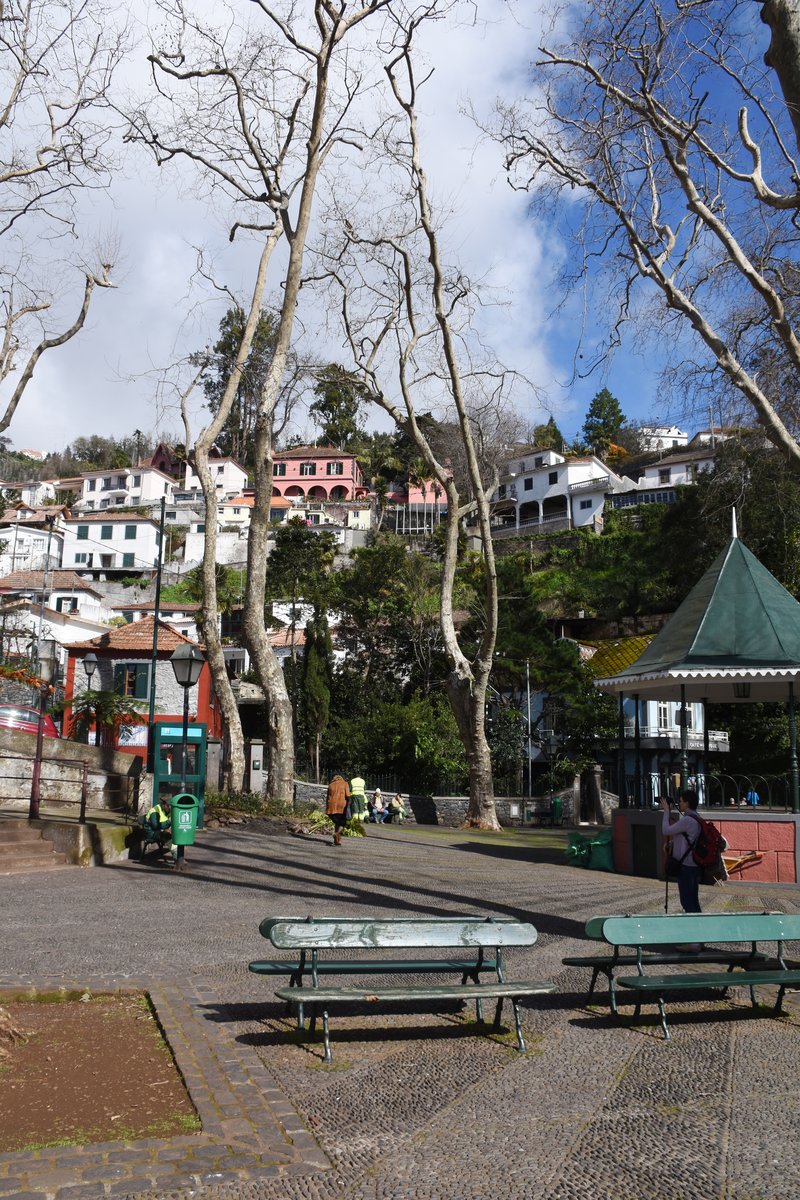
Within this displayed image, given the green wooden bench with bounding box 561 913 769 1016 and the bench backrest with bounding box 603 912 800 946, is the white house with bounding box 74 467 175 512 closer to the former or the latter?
the green wooden bench with bounding box 561 913 769 1016

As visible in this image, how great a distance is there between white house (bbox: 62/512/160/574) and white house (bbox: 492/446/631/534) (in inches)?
1060

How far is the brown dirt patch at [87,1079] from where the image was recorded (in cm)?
468

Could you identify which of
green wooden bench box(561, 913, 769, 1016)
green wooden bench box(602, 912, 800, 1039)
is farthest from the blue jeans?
green wooden bench box(602, 912, 800, 1039)

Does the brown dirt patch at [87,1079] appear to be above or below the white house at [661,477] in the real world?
below

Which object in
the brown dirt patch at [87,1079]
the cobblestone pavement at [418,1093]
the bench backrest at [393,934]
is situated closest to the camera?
the cobblestone pavement at [418,1093]

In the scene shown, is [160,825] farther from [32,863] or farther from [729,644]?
[729,644]

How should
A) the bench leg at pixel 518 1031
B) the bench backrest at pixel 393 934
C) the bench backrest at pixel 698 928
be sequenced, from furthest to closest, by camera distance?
the bench backrest at pixel 698 928
the bench leg at pixel 518 1031
the bench backrest at pixel 393 934

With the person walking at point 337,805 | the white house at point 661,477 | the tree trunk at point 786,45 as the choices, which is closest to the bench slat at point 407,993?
the tree trunk at point 786,45

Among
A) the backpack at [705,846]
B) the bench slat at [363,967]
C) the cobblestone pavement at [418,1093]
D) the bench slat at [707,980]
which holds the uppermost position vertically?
the backpack at [705,846]

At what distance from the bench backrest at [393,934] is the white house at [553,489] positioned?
65.4m

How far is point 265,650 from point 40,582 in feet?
161

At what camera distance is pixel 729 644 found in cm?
1695

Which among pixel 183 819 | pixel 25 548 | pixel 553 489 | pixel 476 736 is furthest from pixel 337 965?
pixel 25 548

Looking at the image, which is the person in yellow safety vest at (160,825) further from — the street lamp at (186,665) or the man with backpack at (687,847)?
the man with backpack at (687,847)
